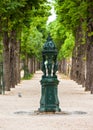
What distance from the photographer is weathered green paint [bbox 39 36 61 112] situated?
883 inches

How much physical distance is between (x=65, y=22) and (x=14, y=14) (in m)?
16.6

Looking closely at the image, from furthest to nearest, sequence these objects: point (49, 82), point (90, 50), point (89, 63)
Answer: point (90, 50) → point (89, 63) → point (49, 82)

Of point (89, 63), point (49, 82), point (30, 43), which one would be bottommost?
point (49, 82)

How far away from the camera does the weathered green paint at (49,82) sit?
883 inches

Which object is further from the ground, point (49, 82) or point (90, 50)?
point (90, 50)

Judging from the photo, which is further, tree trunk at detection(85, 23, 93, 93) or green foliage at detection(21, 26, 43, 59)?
green foliage at detection(21, 26, 43, 59)

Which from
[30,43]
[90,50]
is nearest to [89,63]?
[90,50]

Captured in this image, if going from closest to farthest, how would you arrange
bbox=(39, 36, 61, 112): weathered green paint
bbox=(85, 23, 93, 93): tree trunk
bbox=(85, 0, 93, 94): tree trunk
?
bbox=(39, 36, 61, 112): weathered green paint
bbox=(85, 0, 93, 94): tree trunk
bbox=(85, 23, 93, 93): tree trunk

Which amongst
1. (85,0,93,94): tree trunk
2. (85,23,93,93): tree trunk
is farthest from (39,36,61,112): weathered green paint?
(85,23,93,93): tree trunk

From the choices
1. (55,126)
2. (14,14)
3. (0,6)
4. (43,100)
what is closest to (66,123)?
(55,126)

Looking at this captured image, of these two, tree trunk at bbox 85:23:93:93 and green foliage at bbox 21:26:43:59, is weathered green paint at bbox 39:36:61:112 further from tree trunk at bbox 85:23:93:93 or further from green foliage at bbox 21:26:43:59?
green foliage at bbox 21:26:43:59

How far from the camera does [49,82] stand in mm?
22484

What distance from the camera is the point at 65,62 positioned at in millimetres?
102750

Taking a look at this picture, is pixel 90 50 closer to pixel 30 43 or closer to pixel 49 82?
pixel 49 82
